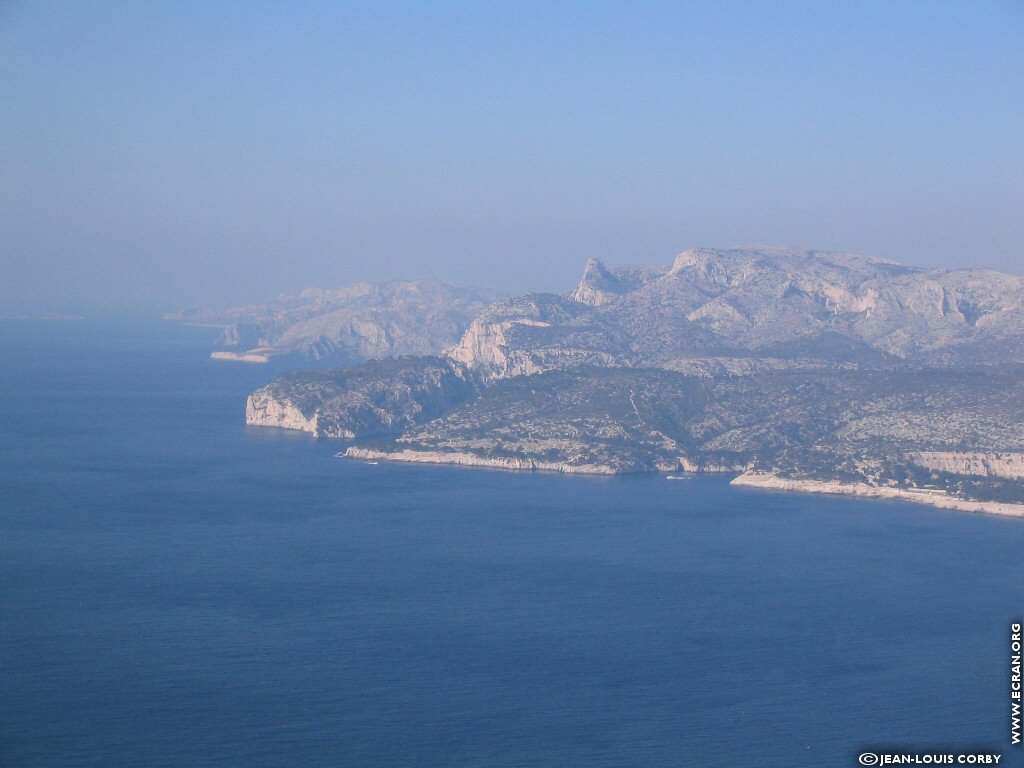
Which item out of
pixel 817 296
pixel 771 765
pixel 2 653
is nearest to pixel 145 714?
pixel 2 653

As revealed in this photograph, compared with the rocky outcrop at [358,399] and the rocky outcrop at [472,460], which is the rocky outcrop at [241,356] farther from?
the rocky outcrop at [472,460]

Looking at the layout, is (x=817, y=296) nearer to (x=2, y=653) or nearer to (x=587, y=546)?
(x=587, y=546)

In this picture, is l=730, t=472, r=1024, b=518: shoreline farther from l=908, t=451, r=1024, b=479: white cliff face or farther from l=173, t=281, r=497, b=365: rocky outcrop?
l=173, t=281, r=497, b=365: rocky outcrop

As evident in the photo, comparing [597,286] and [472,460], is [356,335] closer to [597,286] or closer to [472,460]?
[597,286]

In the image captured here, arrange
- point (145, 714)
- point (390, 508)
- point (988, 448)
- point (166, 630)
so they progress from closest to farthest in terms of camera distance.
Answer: point (145, 714), point (166, 630), point (390, 508), point (988, 448)

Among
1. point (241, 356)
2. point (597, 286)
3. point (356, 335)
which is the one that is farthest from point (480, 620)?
point (356, 335)

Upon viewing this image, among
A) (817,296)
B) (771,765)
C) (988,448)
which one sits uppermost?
(817,296)

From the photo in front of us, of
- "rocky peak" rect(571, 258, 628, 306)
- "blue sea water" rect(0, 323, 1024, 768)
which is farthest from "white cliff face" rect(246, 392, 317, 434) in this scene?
"rocky peak" rect(571, 258, 628, 306)
